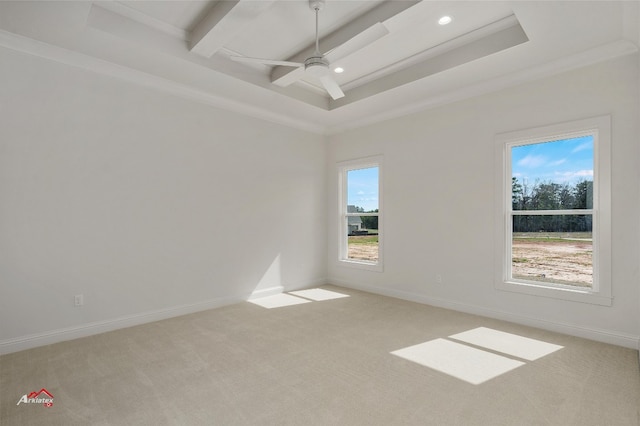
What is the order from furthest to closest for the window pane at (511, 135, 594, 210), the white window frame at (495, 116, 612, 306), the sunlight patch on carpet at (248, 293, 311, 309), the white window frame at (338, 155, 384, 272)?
the white window frame at (338, 155, 384, 272) < the sunlight patch on carpet at (248, 293, 311, 309) < the window pane at (511, 135, 594, 210) < the white window frame at (495, 116, 612, 306)

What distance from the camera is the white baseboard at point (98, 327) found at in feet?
9.63

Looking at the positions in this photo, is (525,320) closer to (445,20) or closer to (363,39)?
(445,20)

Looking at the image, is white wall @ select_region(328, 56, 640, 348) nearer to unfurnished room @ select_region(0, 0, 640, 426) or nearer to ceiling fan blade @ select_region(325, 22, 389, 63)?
unfurnished room @ select_region(0, 0, 640, 426)

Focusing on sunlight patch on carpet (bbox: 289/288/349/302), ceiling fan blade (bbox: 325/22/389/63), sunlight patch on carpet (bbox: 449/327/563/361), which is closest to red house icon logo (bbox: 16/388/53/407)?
sunlight patch on carpet (bbox: 289/288/349/302)

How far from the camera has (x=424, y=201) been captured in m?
4.56

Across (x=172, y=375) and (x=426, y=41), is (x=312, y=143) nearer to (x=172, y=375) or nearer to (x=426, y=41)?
(x=426, y=41)

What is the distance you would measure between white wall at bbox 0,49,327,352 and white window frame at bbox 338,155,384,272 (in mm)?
1088

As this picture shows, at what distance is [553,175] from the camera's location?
11.7 ft

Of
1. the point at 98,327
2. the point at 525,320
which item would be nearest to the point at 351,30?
the point at 525,320

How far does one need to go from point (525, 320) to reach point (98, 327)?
466 cm

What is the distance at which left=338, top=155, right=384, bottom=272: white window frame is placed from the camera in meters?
5.11

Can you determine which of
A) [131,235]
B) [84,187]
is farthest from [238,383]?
[84,187]

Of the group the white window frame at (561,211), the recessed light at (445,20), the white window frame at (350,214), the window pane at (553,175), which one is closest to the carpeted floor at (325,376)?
the white window frame at (561,211)

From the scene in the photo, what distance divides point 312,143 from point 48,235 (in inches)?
154
